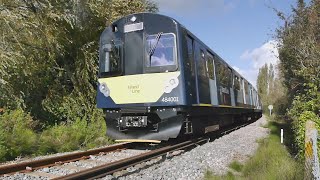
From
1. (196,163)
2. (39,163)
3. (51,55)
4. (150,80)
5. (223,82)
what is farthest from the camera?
(223,82)

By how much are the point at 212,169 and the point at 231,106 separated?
8519 millimetres

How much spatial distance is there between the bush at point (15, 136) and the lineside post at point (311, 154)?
6838mm

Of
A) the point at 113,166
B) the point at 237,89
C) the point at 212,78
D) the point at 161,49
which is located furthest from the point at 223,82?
the point at 113,166

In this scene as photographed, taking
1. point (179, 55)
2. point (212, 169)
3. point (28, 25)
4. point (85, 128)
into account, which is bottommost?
point (212, 169)

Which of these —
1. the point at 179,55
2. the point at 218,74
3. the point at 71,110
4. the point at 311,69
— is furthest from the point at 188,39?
the point at 71,110

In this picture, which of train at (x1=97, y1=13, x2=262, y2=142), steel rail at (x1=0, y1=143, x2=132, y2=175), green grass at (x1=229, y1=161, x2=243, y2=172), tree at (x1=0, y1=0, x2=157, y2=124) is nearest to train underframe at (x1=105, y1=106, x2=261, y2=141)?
train at (x1=97, y1=13, x2=262, y2=142)

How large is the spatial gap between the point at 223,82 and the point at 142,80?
19.7 ft

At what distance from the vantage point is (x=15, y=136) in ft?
34.2

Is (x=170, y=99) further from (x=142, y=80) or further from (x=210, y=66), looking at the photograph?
(x=210, y=66)

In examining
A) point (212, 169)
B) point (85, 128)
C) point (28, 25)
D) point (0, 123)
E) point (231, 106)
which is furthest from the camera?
point (231, 106)

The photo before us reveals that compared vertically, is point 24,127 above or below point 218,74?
below

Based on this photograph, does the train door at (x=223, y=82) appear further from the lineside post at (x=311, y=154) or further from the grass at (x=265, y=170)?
the lineside post at (x=311, y=154)

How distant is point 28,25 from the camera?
41.4ft

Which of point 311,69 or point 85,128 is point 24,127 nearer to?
point 85,128
